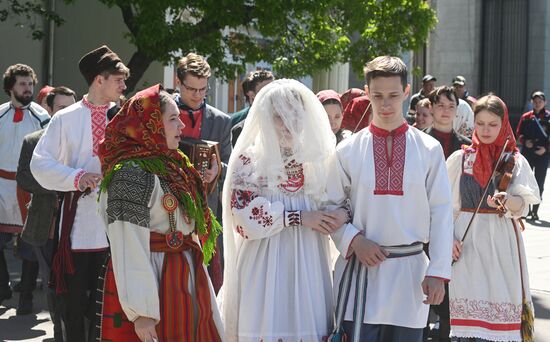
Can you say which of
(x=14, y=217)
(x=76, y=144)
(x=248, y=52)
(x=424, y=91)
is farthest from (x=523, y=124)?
(x=76, y=144)

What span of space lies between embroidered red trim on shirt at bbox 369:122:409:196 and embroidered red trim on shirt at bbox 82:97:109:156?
1904 mm

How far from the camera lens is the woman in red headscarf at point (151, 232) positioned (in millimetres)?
4195

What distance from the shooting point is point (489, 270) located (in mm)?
6590

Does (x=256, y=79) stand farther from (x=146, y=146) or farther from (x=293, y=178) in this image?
(x=146, y=146)

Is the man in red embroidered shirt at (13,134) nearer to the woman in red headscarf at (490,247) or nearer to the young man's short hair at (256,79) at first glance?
the young man's short hair at (256,79)

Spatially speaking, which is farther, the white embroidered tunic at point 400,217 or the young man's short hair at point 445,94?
the young man's short hair at point 445,94

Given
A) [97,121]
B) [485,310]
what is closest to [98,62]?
[97,121]

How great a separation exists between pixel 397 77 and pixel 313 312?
3.88 feet

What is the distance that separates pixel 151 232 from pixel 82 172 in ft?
4.84

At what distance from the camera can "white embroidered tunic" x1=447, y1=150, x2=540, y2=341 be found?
21.4 feet

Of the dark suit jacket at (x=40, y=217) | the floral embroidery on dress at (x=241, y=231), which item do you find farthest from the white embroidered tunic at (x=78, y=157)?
the floral embroidery on dress at (x=241, y=231)

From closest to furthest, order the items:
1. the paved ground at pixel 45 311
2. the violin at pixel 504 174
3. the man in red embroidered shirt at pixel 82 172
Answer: the man in red embroidered shirt at pixel 82 172 < the violin at pixel 504 174 < the paved ground at pixel 45 311

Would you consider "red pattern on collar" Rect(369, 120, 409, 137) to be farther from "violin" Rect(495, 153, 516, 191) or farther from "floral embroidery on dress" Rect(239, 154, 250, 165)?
"violin" Rect(495, 153, 516, 191)

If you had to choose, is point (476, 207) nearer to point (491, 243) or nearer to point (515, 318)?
point (491, 243)
